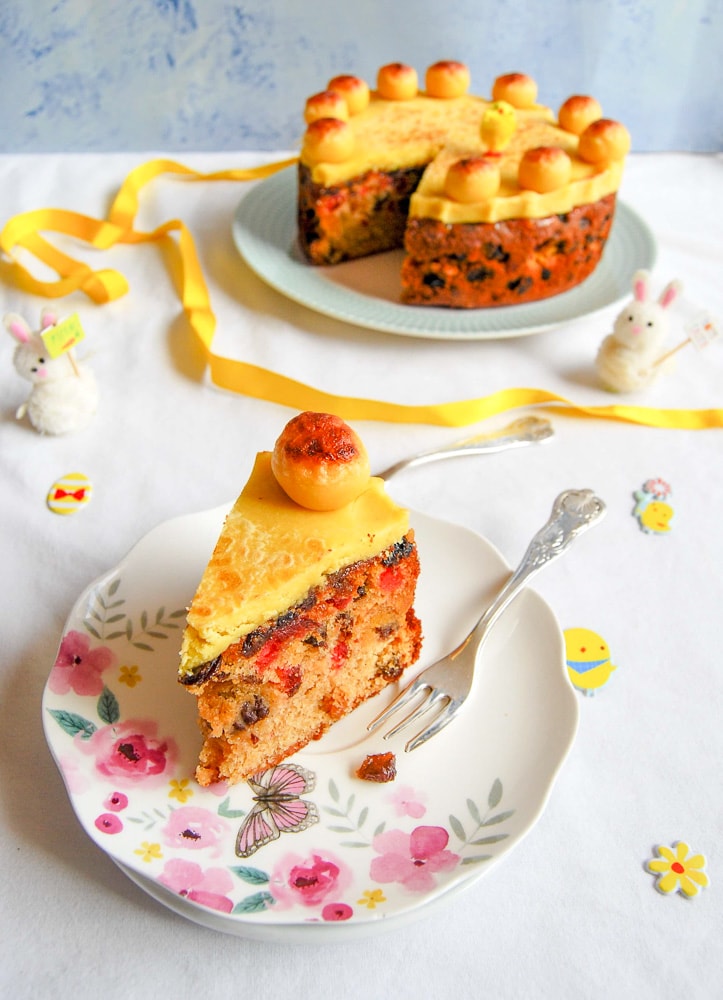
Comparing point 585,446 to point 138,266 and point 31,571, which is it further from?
point 138,266

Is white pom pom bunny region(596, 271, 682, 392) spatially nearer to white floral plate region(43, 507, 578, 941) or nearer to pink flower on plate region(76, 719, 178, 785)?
white floral plate region(43, 507, 578, 941)

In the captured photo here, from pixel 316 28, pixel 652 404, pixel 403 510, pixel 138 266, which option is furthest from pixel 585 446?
pixel 316 28

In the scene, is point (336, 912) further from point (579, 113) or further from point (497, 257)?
point (579, 113)

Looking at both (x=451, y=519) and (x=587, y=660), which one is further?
(x=451, y=519)

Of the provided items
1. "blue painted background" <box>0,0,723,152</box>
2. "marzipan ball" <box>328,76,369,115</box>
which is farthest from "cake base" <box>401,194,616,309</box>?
"blue painted background" <box>0,0,723,152</box>

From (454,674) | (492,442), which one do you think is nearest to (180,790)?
(454,674)

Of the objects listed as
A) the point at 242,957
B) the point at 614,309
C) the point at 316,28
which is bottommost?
the point at 242,957
